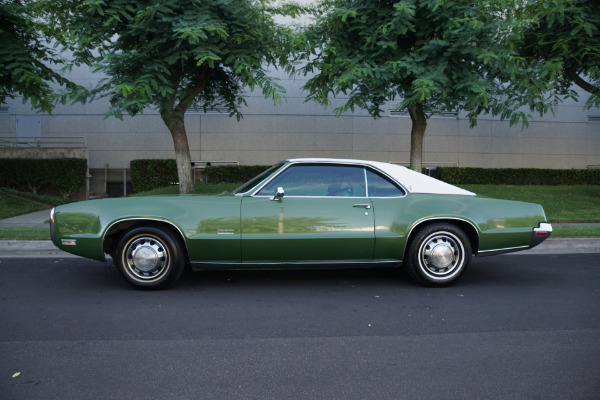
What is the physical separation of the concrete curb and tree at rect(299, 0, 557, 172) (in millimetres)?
3869

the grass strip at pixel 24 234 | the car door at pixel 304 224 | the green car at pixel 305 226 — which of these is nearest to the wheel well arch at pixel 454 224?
the green car at pixel 305 226

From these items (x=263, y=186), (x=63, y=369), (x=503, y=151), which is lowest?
(x=63, y=369)

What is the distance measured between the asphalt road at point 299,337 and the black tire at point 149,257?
0.55 ft

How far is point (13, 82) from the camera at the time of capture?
1320 centimetres

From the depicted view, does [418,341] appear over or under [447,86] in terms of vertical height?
under

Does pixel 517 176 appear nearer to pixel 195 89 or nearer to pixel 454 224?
pixel 195 89

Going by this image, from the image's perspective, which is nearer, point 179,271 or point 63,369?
point 63,369

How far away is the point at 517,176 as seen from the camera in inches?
795

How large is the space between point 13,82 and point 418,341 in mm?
13687

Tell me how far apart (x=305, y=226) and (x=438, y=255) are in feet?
5.11

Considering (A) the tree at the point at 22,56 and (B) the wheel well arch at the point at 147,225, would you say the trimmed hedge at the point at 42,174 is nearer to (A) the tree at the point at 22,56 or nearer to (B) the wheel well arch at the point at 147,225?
(A) the tree at the point at 22,56

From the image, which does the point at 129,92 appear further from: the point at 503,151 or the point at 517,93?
the point at 503,151

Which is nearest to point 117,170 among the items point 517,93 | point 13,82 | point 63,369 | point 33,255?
point 13,82

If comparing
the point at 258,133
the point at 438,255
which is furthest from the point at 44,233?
the point at 258,133
